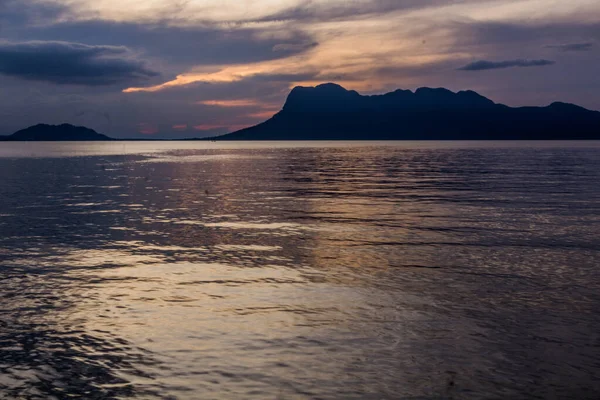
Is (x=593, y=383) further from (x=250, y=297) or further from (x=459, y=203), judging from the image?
(x=459, y=203)

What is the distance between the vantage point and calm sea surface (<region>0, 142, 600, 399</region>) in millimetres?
11008

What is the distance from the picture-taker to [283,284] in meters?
18.4

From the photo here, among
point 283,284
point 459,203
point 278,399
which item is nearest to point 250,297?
point 283,284

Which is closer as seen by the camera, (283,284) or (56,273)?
(283,284)

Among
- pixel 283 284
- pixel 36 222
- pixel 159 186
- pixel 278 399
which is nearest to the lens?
pixel 278 399

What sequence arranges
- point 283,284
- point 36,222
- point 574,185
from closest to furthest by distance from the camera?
point 283,284 → point 36,222 → point 574,185

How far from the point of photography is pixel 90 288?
17.8m

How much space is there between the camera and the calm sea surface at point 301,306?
11.0 meters

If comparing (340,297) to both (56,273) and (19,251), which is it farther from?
(19,251)

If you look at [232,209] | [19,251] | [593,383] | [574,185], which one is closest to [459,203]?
[232,209]

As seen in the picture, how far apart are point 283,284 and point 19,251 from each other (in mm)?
12328

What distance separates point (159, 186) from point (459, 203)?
99.8 feet

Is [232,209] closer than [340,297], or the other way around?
[340,297]

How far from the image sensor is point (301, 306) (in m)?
16.0
